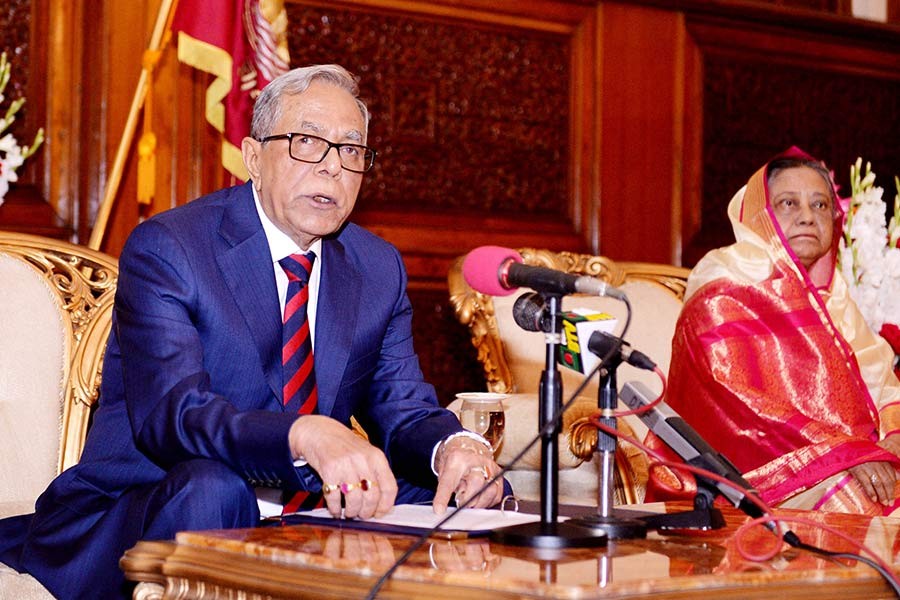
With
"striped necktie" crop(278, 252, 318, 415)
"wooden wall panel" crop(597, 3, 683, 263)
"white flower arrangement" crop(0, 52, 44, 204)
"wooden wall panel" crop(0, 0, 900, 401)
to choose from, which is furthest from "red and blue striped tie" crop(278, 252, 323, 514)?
"wooden wall panel" crop(597, 3, 683, 263)

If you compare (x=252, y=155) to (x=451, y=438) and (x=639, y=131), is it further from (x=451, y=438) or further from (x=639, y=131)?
(x=639, y=131)

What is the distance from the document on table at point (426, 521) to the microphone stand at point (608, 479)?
0.09 metres

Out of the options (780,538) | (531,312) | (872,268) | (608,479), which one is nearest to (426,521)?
(608,479)

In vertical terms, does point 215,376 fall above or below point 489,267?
below

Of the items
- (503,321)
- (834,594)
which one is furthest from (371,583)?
(503,321)

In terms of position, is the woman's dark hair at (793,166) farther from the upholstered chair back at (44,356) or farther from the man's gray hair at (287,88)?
the upholstered chair back at (44,356)

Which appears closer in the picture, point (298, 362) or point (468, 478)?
point (468, 478)

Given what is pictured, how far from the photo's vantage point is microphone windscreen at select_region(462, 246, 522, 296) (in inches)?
60.2

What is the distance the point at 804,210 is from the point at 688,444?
6.11ft

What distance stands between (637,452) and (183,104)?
1720 mm

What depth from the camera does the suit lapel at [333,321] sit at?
219 cm

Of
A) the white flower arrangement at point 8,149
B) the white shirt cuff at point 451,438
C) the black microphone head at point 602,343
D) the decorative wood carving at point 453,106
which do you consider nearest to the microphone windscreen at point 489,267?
the black microphone head at point 602,343

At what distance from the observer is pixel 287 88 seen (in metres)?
2.22

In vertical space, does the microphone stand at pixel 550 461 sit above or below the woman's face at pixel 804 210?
below
